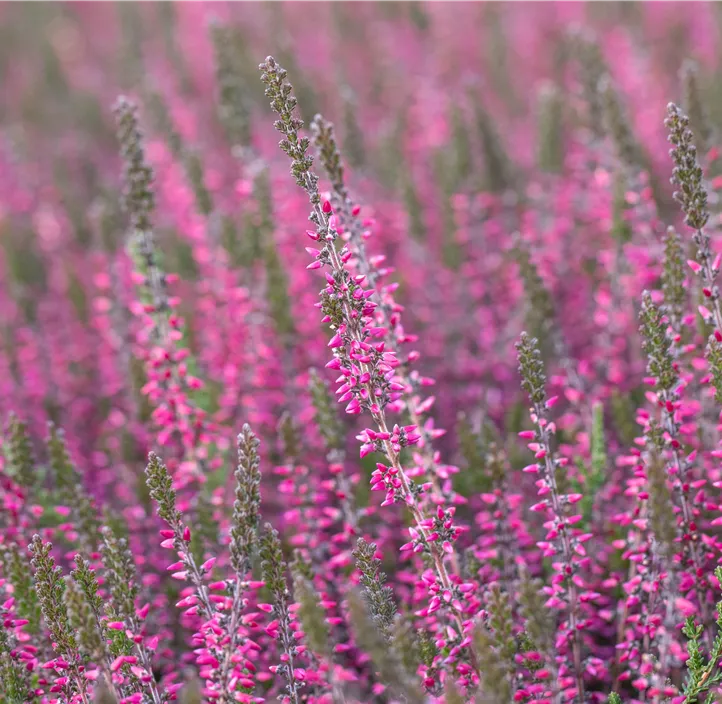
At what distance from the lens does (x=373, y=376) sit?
4.17m

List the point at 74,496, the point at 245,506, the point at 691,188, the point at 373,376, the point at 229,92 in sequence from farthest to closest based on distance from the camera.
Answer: the point at 229,92
the point at 74,496
the point at 691,188
the point at 373,376
the point at 245,506

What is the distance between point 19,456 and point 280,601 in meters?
2.73

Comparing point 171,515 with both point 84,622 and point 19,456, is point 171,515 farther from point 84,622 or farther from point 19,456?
point 19,456

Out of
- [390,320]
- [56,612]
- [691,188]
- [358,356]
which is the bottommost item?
[56,612]

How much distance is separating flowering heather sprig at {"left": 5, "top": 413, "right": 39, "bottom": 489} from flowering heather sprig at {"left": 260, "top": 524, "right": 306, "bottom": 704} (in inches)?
97.7

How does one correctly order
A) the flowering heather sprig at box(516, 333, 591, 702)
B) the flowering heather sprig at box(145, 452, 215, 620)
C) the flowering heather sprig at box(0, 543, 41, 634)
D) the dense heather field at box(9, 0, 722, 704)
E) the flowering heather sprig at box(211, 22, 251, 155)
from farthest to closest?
1. the flowering heather sprig at box(211, 22, 251, 155)
2. the flowering heather sprig at box(0, 543, 41, 634)
3. the flowering heather sprig at box(516, 333, 591, 702)
4. the dense heather field at box(9, 0, 722, 704)
5. the flowering heather sprig at box(145, 452, 215, 620)

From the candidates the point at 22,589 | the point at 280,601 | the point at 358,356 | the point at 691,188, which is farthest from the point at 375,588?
the point at 691,188

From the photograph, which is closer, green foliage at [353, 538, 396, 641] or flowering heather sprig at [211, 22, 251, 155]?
green foliage at [353, 538, 396, 641]

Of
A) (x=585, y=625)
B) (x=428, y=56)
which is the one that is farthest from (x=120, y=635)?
(x=428, y=56)

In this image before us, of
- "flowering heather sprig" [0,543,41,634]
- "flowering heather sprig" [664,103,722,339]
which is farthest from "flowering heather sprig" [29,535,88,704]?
"flowering heather sprig" [664,103,722,339]

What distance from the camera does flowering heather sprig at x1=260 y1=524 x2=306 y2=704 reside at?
408 centimetres

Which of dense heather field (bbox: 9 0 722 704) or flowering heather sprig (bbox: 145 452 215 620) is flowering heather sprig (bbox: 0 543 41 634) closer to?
dense heather field (bbox: 9 0 722 704)

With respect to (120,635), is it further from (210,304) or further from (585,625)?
(210,304)

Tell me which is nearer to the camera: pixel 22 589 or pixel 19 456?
pixel 22 589
